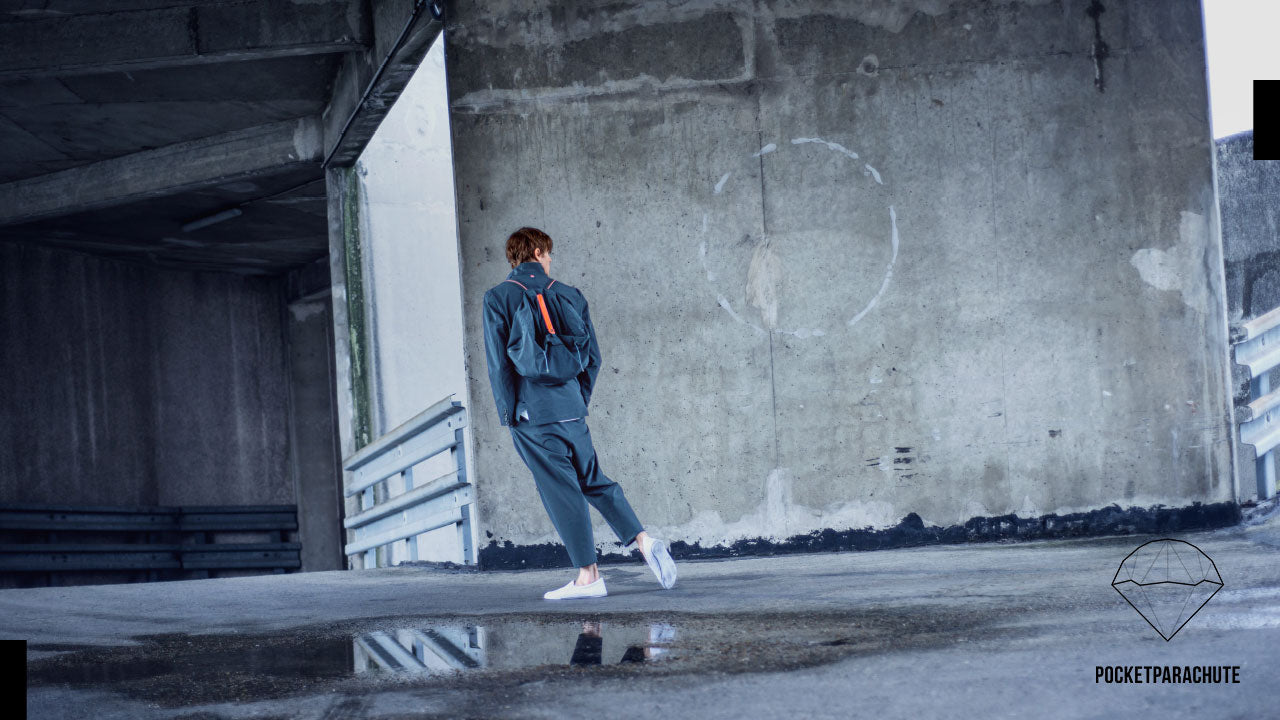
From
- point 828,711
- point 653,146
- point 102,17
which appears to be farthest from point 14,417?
point 828,711

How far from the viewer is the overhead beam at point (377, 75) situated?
772 centimetres

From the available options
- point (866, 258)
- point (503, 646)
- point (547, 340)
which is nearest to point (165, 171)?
point (866, 258)

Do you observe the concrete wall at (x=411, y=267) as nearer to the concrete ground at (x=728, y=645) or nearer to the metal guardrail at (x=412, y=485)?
the metal guardrail at (x=412, y=485)

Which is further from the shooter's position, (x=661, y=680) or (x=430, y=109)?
(x=430, y=109)

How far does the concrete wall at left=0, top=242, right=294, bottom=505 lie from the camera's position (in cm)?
1428

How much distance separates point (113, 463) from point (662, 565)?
41.6 ft

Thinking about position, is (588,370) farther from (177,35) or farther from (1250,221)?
(1250,221)

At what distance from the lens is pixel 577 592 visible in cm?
505

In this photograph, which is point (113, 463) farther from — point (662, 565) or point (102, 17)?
point (662, 565)

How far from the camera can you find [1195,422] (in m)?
6.43

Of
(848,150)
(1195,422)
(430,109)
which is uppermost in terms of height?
(430,109)

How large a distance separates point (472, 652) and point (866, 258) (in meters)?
4.00

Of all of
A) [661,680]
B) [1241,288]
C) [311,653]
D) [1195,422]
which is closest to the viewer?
[661,680]

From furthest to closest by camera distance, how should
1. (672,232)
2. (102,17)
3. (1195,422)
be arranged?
1. (102,17)
2. (672,232)
3. (1195,422)
